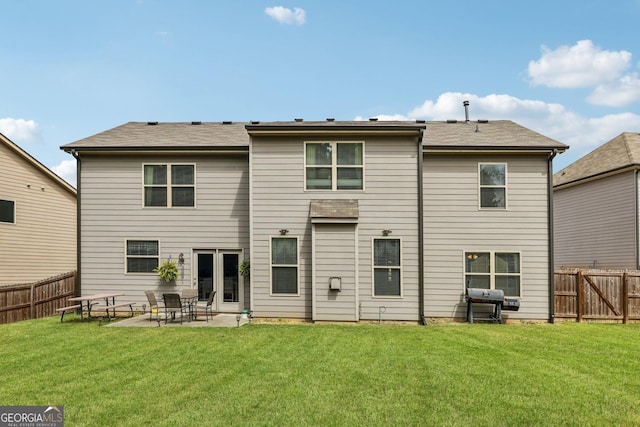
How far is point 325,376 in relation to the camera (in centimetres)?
584

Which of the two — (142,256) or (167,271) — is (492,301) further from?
(142,256)

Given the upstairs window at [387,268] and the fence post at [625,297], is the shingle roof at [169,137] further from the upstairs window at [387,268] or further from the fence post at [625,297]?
the fence post at [625,297]

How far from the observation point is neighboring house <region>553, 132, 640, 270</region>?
45.1 ft

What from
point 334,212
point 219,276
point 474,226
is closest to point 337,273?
point 334,212

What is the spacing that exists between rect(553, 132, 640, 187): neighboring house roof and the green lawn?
7828 millimetres

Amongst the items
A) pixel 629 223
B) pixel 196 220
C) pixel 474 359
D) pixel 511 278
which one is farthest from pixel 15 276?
pixel 629 223

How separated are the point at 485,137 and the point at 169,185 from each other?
10.1 meters

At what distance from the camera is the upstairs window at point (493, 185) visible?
11.2 metres

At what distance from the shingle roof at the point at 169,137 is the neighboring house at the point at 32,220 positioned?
4.85m

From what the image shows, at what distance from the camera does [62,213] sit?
1700cm

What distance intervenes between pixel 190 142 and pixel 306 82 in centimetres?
470

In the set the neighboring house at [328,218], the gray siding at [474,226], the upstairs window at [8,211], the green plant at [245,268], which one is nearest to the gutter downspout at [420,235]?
the neighboring house at [328,218]

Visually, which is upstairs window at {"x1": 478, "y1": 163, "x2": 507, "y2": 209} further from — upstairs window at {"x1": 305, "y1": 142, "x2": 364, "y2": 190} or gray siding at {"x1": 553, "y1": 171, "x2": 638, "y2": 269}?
gray siding at {"x1": 553, "y1": 171, "x2": 638, "y2": 269}

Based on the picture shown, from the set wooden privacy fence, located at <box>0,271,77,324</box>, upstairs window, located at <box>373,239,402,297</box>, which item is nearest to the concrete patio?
wooden privacy fence, located at <box>0,271,77,324</box>
